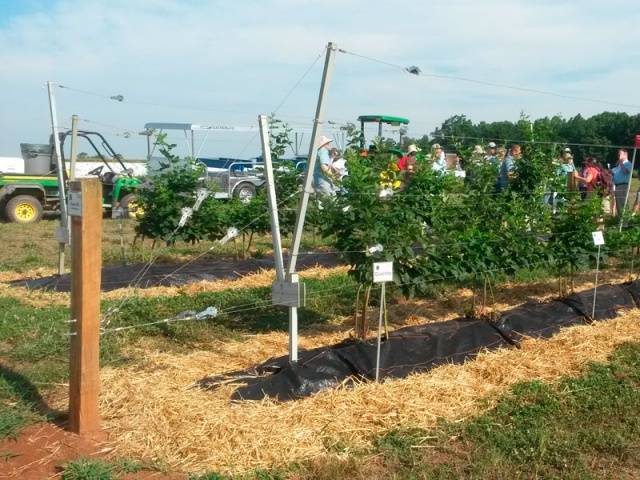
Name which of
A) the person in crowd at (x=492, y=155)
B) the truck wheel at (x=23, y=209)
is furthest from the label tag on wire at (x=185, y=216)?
the truck wheel at (x=23, y=209)

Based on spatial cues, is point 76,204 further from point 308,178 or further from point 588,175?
point 588,175

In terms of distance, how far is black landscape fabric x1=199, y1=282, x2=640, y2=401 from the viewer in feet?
16.7

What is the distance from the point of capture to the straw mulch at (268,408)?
13.7ft

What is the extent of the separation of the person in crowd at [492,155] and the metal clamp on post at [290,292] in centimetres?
326

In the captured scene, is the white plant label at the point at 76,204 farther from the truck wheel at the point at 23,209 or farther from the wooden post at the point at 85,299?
the truck wheel at the point at 23,209

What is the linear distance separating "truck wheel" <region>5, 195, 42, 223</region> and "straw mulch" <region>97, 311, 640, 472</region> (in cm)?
1191

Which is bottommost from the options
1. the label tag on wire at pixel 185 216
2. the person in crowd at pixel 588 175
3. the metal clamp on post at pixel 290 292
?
the metal clamp on post at pixel 290 292

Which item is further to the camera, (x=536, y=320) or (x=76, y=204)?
(x=536, y=320)

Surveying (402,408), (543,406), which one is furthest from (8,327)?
(543,406)

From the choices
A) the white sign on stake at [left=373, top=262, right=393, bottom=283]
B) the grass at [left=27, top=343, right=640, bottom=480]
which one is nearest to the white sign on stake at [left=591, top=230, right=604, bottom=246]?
the grass at [left=27, top=343, right=640, bottom=480]

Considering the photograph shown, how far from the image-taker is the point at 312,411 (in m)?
4.67

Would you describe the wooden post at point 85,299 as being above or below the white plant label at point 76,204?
below

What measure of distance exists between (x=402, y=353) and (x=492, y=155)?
3.58 m

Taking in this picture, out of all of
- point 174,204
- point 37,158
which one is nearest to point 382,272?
point 174,204
